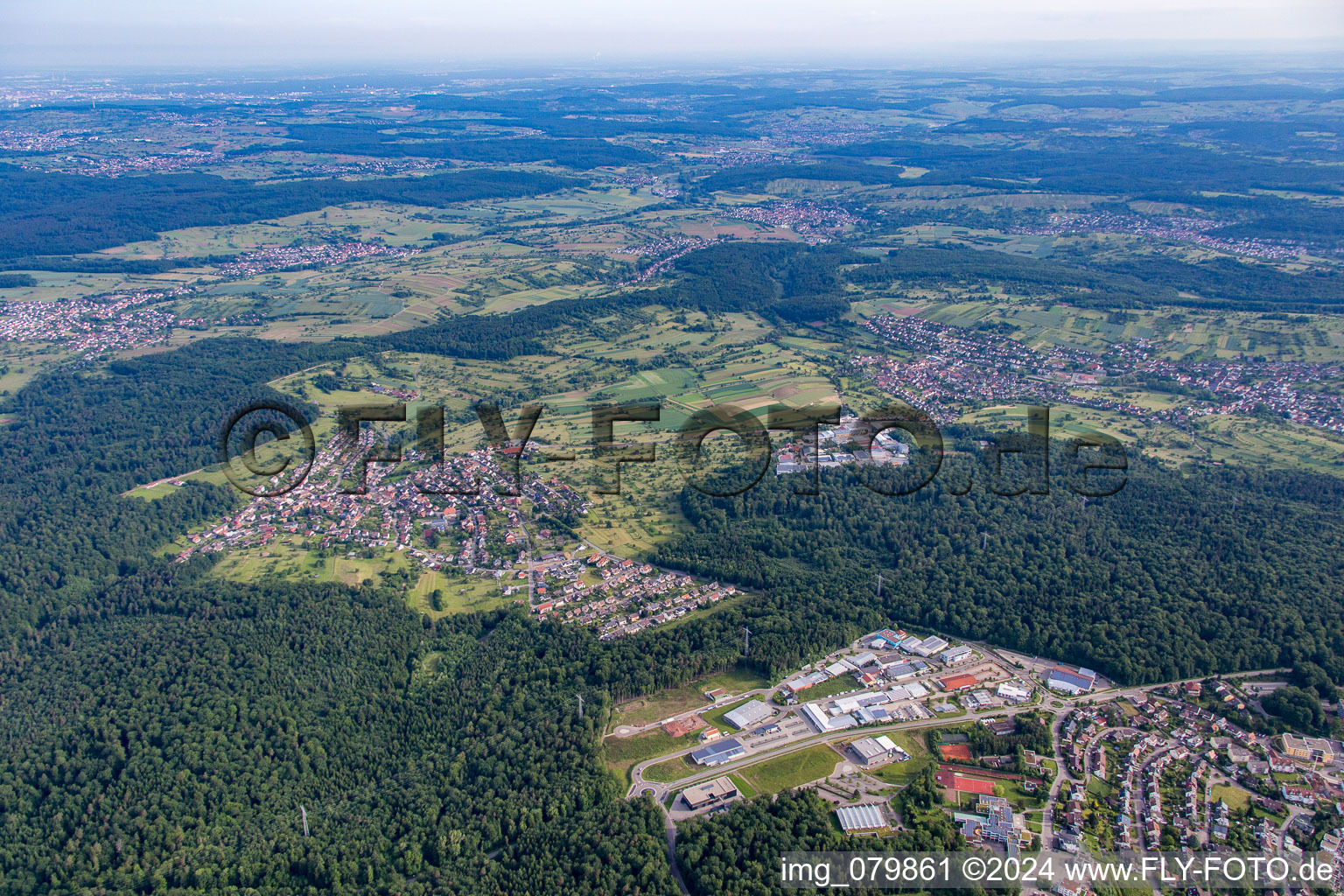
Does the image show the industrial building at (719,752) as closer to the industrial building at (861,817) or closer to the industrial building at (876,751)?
the industrial building at (876,751)

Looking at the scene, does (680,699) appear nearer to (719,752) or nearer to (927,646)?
(719,752)

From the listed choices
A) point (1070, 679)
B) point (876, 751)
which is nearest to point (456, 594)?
point (876, 751)

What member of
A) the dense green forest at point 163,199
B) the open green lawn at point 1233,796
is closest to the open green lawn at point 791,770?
the open green lawn at point 1233,796

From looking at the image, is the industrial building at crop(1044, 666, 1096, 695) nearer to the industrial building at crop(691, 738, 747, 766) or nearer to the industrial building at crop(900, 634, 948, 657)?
the industrial building at crop(900, 634, 948, 657)

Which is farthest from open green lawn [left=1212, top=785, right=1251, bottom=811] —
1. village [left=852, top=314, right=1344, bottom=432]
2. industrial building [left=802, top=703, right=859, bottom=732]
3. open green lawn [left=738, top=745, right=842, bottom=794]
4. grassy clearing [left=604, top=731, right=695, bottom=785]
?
village [left=852, top=314, right=1344, bottom=432]

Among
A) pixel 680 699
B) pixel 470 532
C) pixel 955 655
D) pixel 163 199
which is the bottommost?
pixel 680 699

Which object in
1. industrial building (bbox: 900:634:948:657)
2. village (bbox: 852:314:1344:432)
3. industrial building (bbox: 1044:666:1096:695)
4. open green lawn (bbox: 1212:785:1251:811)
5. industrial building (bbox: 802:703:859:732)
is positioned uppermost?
village (bbox: 852:314:1344:432)

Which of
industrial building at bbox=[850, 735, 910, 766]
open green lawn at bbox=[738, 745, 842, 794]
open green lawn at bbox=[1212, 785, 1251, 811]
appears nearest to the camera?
open green lawn at bbox=[1212, 785, 1251, 811]
